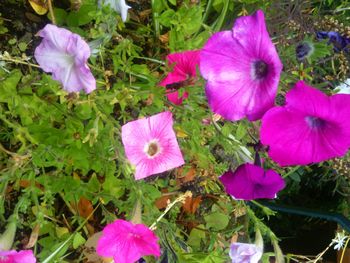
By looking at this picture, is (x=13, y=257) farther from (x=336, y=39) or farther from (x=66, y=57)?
(x=336, y=39)

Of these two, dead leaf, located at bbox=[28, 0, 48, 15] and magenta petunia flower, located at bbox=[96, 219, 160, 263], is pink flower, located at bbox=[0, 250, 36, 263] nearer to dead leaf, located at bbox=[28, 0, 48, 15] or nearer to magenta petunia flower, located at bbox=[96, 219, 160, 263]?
magenta petunia flower, located at bbox=[96, 219, 160, 263]

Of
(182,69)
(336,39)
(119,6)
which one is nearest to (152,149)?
(182,69)

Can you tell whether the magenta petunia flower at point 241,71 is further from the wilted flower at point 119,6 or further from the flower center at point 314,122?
the wilted flower at point 119,6

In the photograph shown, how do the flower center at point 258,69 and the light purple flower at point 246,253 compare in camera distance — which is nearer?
the flower center at point 258,69

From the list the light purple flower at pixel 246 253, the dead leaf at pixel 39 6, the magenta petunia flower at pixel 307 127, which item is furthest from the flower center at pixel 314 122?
the dead leaf at pixel 39 6

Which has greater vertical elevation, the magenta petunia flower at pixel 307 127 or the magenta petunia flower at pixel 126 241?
the magenta petunia flower at pixel 307 127

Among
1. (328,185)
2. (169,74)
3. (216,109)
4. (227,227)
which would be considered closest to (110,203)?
(227,227)

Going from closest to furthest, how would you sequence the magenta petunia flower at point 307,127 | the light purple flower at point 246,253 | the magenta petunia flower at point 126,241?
1. the magenta petunia flower at point 307,127
2. the magenta petunia flower at point 126,241
3. the light purple flower at point 246,253

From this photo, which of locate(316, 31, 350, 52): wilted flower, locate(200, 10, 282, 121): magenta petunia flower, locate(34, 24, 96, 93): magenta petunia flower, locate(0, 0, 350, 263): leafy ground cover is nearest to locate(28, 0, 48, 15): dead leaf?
locate(0, 0, 350, 263): leafy ground cover
